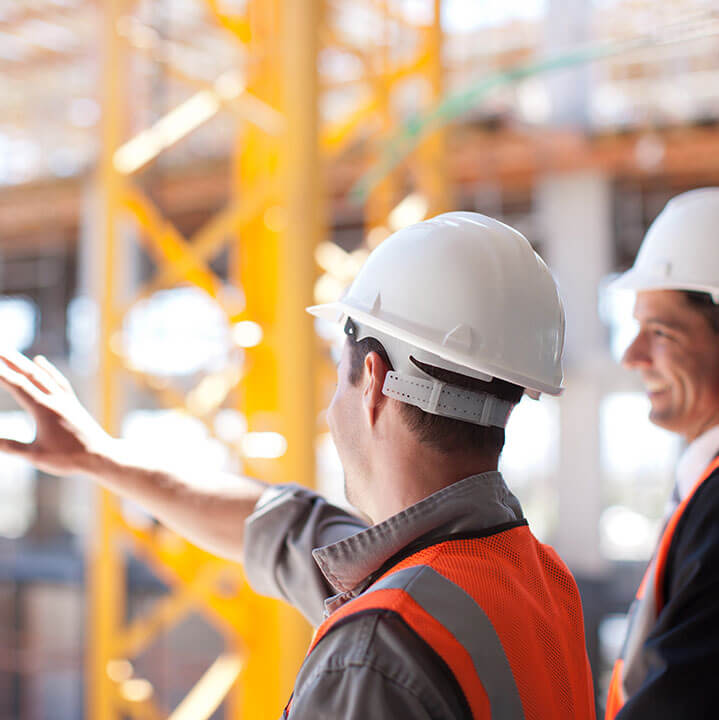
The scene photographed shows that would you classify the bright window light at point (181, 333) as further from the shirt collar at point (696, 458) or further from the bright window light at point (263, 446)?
the shirt collar at point (696, 458)

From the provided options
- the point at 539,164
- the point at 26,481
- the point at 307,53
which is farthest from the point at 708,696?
the point at 26,481

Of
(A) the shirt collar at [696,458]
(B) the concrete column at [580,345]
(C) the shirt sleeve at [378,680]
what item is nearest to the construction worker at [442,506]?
(C) the shirt sleeve at [378,680]

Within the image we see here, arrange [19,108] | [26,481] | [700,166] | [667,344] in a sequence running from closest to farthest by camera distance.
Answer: [667,344]
[700,166]
[26,481]
[19,108]

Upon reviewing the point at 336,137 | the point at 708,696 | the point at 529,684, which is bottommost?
the point at 708,696

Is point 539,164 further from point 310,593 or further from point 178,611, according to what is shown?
point 310,593

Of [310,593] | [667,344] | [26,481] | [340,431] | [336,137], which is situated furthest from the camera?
[26,481]

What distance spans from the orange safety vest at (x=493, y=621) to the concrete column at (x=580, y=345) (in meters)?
10.3

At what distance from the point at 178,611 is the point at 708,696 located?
3.54 m

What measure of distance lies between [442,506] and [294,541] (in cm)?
78

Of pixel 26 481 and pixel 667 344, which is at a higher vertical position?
pixel 667 344

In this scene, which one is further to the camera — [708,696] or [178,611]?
[178,611]

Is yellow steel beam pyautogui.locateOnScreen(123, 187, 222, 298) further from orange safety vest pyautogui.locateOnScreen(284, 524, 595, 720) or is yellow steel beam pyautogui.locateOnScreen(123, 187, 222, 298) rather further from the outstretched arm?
orange safety vest pyautogui.locateOnScreen(284, 524, 595, 720)

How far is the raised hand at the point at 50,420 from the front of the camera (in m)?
1.86

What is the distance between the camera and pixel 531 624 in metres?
1.29
